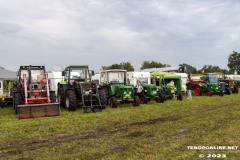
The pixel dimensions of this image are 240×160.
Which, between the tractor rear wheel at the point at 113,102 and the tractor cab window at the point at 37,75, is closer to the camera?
the tractor cab window at the point at 37,75

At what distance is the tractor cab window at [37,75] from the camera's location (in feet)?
39.1

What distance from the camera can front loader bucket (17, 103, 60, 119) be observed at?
31.2ft

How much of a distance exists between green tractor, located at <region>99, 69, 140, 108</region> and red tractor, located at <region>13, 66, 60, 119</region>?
2.70 metres

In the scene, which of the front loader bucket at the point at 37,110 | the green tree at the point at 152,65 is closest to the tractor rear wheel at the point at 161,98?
the front loader bucket at the point at 37,110

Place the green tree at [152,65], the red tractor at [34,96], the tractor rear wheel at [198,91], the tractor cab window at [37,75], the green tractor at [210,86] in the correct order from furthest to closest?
the green tree at [152,65] → the tractor rear wheel at [198,91] → the green tractor at [210,86] → the tractor cab window at [37,75] → the red tractor at [34,96]

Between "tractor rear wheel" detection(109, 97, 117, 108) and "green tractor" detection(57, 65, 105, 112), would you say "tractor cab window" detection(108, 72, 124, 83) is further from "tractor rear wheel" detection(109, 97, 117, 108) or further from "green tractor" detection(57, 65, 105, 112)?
"green tractor" detection(57, 65, 105, 112)

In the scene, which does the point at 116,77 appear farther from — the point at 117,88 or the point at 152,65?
the point at 152,65

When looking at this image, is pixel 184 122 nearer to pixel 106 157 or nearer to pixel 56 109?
pixel 106 157

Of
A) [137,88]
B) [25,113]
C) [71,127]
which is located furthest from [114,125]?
[137,88]

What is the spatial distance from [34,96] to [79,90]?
1.89m

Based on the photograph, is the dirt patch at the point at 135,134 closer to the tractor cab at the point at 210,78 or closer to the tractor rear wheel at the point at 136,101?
the tractor rear wheel at the point at 136,101

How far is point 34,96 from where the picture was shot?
36.7ft

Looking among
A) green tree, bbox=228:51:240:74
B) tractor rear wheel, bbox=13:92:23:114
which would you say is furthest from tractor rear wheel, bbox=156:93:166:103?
green tree, bbox=228:51:240:74

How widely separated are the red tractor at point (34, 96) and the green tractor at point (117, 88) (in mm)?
2698
